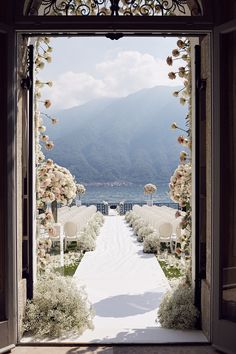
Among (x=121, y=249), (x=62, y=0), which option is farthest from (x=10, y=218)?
(x=121, y=249)

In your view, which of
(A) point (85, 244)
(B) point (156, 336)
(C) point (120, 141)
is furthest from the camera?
(C) point (120, 141)

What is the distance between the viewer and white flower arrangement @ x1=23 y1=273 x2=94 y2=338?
14.0 feet

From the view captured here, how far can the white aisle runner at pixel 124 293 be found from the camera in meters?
4.25

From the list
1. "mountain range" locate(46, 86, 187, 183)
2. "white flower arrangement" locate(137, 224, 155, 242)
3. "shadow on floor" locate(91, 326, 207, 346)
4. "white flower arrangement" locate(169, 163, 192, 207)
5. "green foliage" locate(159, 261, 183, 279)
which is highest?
"mountain range" locate(46, 86, 187, 183)

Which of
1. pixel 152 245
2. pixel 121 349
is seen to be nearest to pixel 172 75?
pixel 121 349

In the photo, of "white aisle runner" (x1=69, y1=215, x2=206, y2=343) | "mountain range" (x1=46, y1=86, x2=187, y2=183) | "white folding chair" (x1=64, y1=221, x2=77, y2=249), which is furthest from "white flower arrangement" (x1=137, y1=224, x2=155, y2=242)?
"mountain range" (x1=46, y1=86, x2=187, y2=183)

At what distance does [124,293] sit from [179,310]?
1.96m

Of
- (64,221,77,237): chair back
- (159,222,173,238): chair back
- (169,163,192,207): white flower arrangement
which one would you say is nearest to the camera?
(169,163,192,207): white flower arrangement

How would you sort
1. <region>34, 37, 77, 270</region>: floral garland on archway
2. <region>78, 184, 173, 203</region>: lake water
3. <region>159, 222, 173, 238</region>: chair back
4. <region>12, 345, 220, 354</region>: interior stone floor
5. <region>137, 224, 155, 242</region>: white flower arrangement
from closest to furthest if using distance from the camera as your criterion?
<region>12, 345, 220, 354</region>: interior stone floor < <region>34, 37, 77, 270</region>: floral garland on archway < <region>159, 222, 173, 238</region>: chair back < <region>137, 224, 155, 242</region>: white flower arrangement < <region>78, 184, 173, 203</region>: lake water

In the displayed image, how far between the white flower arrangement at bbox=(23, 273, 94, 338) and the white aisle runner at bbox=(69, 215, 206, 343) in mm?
141

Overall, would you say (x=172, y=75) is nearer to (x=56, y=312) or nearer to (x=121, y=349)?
(x=56, y=312)

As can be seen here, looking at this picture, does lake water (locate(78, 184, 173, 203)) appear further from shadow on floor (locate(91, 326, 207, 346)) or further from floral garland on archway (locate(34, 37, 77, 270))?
shadow on floor (locate(91, 326, 207, 346))

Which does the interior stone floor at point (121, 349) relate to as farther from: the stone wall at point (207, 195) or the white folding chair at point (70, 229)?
the white folding chair at point (70, 229)

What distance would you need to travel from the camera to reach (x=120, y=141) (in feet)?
325
